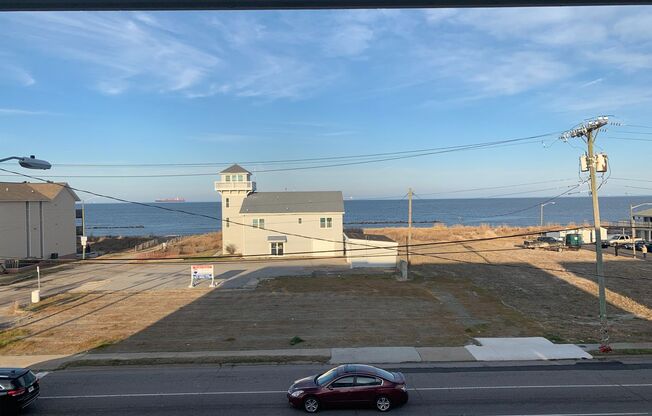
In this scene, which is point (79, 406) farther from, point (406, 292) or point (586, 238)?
point (586, 238)

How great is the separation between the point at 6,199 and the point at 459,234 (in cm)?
6989

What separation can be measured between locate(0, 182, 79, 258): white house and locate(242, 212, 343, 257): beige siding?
23704 millimetres

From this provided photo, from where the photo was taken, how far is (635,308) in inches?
1182

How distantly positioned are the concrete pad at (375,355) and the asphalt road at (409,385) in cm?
107

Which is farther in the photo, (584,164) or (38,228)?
(38,228)

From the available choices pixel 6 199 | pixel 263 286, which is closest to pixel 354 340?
pixel 263 286

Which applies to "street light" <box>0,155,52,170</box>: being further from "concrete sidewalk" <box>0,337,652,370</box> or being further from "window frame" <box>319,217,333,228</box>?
"window frame" <box>319,217,333,228</box>

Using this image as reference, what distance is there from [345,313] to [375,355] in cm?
815

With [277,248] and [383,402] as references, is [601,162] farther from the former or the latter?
[277,248]

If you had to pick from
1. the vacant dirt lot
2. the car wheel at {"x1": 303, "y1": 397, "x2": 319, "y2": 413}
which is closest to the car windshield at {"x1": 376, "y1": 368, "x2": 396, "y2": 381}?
the car wheel at {"x1": 303, "y1": 397, "x2": 319, "y2": 413}

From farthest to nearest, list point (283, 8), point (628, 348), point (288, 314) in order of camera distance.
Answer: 1. point (288, 314)
2. point (628, 348)
3. point (283, 8)

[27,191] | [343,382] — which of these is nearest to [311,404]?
[343,382]

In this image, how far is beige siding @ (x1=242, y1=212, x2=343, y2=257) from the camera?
56219mm

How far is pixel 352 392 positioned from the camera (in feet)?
46.5
